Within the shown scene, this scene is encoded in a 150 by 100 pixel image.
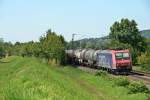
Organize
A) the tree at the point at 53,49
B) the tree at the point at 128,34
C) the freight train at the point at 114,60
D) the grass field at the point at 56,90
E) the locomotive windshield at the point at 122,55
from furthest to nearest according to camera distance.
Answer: the tree at the point at 128,34
the tree at the point at 53,49
the locomotive windshield at the point at 122,55
the freight train at the point at 114,60
the grass field at the point at 56,90

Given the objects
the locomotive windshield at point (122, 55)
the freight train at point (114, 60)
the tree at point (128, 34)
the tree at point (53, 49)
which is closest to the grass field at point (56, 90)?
the freight train at point (114, 60)

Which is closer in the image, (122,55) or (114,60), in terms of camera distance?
(114,60)

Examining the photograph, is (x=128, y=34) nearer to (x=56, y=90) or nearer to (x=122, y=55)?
(x=122, y=55)

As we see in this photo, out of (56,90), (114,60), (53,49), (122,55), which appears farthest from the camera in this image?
(53,49)

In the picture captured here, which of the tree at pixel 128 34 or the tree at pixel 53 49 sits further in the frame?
the tree at pixel 128 34

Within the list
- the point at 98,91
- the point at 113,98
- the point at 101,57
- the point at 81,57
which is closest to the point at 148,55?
the point at 101,57

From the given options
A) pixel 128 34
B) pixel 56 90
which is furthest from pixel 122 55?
pixel 128 34

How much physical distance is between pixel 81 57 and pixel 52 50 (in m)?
5.26

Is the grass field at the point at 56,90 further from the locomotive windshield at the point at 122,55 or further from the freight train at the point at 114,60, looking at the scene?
the locomotive windshield at the point at 122,55

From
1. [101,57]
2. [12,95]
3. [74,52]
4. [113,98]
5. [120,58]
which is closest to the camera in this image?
[12,95]

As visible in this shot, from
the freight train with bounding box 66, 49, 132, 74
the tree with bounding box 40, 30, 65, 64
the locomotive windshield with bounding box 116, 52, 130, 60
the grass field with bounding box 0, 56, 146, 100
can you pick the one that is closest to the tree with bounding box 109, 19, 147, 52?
the tree with bounding box 40, 30, 65, 64

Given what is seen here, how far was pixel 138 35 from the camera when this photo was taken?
108 m

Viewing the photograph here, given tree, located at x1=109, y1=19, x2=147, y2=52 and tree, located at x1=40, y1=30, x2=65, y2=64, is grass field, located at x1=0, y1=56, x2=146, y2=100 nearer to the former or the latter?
tree, located at x1=40, y1=30, x2=65, y2=64

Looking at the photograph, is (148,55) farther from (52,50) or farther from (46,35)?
(46,35)
